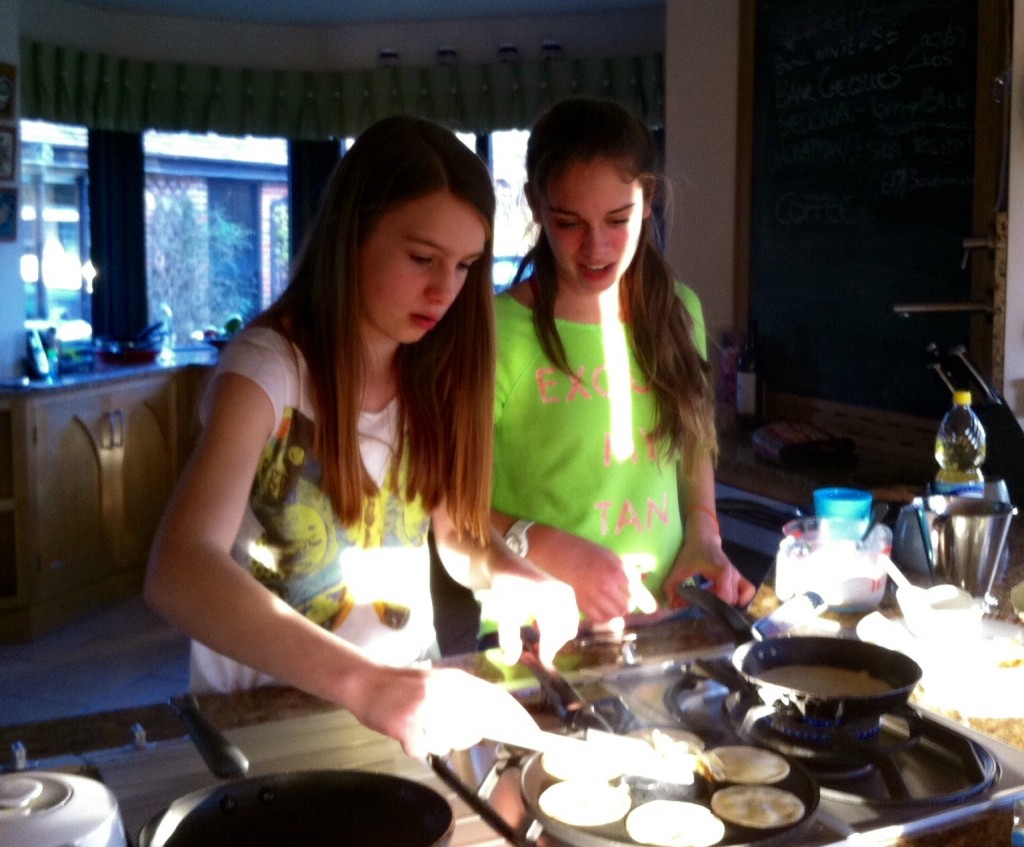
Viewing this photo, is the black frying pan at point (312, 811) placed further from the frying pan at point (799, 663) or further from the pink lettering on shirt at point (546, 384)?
the pink lettering on shirt at point (546, 384)

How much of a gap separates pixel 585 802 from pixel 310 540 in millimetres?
532

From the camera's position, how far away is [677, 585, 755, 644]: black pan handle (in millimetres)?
1175

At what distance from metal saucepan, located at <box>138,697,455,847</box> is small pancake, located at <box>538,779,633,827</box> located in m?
0.10

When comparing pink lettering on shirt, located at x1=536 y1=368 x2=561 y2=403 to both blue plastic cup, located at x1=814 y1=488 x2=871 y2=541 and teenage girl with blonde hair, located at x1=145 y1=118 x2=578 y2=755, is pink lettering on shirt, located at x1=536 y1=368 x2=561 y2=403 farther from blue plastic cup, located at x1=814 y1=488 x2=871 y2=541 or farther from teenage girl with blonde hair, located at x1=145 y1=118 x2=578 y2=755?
blue plastic cup, located at x1=814 y1=488 x2=871 y2=541

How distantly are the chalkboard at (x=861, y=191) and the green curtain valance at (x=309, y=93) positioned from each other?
1.84 m

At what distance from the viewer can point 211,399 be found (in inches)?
46.9

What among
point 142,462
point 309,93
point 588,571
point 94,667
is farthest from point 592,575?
point 309,93

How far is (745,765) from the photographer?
0.93 m

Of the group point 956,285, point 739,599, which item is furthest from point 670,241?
point 739,599

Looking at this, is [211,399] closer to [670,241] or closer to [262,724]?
[262,724]

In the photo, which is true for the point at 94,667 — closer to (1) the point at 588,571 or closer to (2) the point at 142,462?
(2) the point at 142,462

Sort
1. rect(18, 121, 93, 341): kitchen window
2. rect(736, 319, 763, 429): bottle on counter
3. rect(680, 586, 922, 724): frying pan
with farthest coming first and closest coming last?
rect(18, 121, 93, 341): kitchen window, rect(736, 319, 763, 429): bottle on counter, rect(680, 586, 922, 724): frying pan

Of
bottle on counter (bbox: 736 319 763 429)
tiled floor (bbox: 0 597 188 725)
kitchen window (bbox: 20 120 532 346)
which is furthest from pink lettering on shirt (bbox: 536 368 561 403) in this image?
kitchen window (bbox: 20 120 532 346)

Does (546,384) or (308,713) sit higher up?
(546,384)
